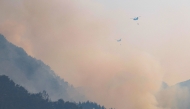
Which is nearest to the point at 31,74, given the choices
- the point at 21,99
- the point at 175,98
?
the point at 21,99

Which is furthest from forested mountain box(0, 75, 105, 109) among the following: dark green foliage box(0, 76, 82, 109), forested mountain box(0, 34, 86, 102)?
forested mountain box(0, 34, 86, 102)

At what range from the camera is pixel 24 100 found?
25766 mm

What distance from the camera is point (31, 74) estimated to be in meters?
27.2

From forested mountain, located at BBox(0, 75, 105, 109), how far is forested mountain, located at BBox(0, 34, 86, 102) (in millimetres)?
404

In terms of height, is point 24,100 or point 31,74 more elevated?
point 31,74

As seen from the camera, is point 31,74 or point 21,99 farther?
point 31,74

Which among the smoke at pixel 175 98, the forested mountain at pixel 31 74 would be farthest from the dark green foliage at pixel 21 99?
the smoke at pixel 175 98

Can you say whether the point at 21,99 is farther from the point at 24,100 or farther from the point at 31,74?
the point at 31,74

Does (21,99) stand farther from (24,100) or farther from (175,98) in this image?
(175,98)

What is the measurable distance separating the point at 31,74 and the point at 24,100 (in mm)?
2558

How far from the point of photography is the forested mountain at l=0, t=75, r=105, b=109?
968 inches

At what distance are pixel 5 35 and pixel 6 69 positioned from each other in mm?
2851

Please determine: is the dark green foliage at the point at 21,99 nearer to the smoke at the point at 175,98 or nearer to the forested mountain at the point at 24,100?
the forested mountain at the point at 24,100

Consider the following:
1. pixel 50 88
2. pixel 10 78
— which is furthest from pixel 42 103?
pixel 10 78
